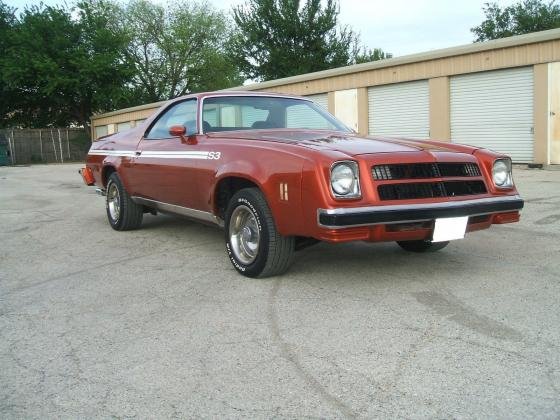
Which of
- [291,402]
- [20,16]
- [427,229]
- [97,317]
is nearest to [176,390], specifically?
[291,402]

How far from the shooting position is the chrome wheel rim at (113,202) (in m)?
6.65

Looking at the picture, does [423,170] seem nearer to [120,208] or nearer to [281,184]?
[281,184]

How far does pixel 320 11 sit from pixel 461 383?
122 feet

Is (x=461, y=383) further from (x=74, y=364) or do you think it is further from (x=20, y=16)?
(x=20, y=16)

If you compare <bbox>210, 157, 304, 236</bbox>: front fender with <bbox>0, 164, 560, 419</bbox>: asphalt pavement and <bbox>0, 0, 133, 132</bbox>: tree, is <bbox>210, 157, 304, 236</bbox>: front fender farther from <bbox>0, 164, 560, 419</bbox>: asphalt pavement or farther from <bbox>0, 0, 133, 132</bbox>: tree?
<bbox>0, 0, 133, 132</bbox>: tree

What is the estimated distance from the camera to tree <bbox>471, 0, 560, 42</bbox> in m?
39.0

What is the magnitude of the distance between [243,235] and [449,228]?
1583mm

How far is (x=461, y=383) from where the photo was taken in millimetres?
2410

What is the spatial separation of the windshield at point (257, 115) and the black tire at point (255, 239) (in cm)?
104

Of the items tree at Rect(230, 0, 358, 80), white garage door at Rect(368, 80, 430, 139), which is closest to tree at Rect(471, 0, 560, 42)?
tree at Rect(230, 0, 358, 80)

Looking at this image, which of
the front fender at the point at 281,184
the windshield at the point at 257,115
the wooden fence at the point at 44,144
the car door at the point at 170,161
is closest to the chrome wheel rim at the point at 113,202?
the car door at the point at 170,161

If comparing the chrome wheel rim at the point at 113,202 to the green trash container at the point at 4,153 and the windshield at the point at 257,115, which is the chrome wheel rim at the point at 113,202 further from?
the green trash container at the point at 4,153

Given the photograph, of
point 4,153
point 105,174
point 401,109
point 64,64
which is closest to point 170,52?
point 64,64

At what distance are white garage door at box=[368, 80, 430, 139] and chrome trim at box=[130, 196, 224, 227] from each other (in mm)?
11969
